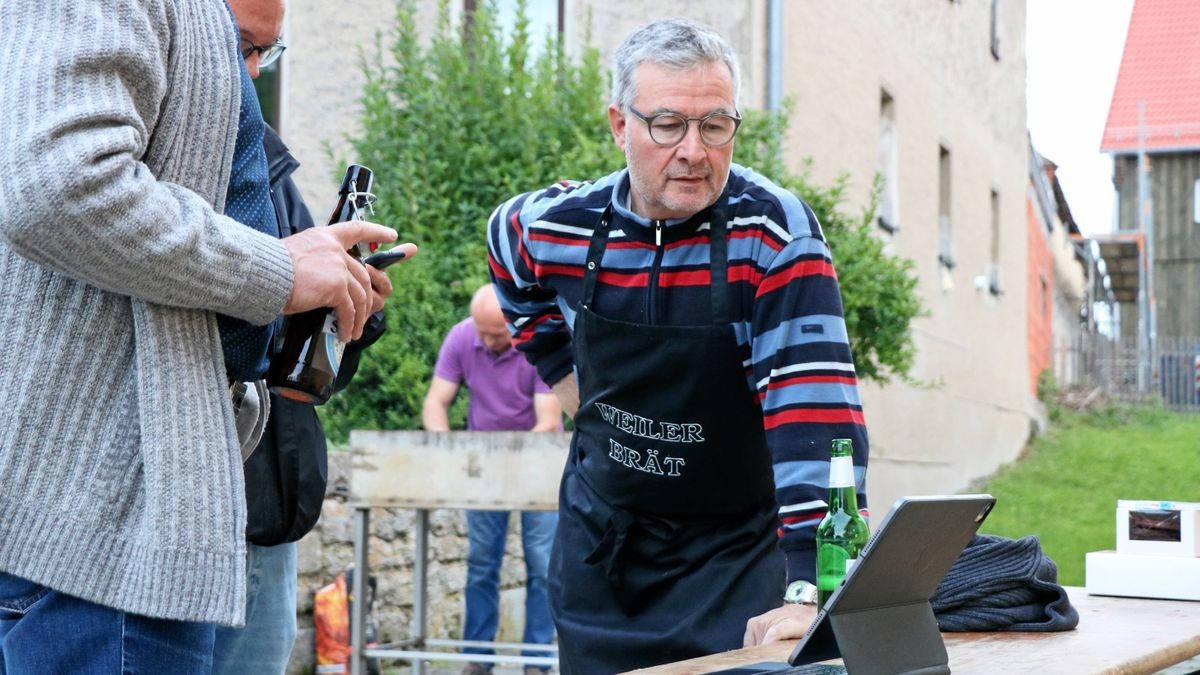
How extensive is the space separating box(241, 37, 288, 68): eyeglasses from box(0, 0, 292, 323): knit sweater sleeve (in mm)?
572

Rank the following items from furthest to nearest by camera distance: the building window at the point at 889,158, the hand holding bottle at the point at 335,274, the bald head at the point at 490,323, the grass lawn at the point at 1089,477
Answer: the building window at the point at 889,158
the grass lawn at the point at 1089,477
the bald head at the point at 490,323
the hand holding bottle at the point at 335,274

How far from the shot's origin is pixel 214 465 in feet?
6.19

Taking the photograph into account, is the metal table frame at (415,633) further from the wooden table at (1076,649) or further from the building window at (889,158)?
the building window at (889,158)

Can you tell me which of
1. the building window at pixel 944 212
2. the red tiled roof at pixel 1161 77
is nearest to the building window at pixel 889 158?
the building window at pixel 944 212

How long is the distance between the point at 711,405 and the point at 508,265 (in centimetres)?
71

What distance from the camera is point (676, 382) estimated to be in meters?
2.86

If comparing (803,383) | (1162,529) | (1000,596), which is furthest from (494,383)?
(1000,596)

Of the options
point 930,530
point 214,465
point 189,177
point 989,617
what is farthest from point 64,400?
point 989,617

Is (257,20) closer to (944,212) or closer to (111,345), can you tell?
(111,345)

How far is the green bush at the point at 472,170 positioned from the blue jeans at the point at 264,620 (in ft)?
19.0

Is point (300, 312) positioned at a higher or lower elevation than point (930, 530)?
higher

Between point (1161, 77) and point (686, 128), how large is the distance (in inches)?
1251

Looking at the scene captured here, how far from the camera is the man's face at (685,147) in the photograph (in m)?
2.83

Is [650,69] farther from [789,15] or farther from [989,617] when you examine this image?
[789,15]
